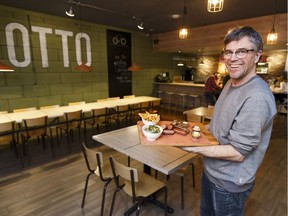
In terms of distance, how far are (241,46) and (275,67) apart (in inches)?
341

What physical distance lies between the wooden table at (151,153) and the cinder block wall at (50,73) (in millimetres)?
3488

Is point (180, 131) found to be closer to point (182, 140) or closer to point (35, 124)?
point (182, 140)

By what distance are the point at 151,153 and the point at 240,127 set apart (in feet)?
3.31

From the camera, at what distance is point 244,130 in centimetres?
92

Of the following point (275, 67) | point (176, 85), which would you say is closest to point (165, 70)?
point (176, 85)

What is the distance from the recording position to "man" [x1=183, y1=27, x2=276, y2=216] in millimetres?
911

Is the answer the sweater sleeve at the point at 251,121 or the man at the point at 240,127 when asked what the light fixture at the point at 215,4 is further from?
→ the sweater sleeve at the point at 251,121

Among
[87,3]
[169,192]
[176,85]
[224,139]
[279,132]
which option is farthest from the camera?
[176,85]

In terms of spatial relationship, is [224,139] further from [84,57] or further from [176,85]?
[176,85]

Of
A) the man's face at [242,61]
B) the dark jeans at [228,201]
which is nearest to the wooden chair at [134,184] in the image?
the dark jeans at [228,201]

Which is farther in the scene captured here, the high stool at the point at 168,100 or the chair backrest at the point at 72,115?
the high stool at the point at 168,100

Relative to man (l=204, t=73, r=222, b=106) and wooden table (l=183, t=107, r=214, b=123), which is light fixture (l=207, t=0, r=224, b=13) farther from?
man (l=204, t=73, r=222, b=106)

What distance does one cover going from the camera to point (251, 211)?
2.12 m

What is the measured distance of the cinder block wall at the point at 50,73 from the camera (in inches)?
168
